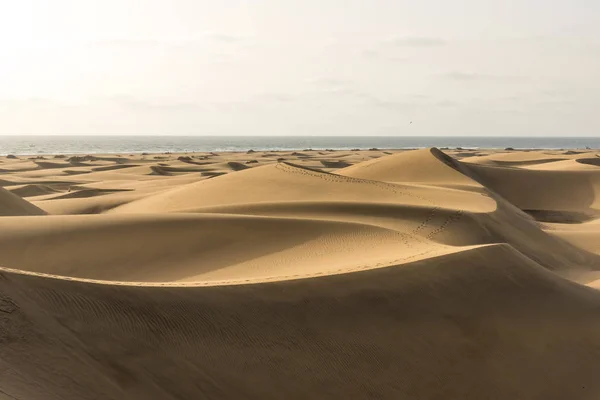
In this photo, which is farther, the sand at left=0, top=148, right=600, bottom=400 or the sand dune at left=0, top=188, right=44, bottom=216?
the sand dune at left=0, top=188, right=44, bottom=216

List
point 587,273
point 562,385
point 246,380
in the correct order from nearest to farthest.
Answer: point 246,380 < point 562,385 < point 587,273

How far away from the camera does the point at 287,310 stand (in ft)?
19.0

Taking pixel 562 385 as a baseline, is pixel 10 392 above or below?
above

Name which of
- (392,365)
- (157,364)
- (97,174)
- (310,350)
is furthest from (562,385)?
(97,174)

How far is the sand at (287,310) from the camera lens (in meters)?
4.38

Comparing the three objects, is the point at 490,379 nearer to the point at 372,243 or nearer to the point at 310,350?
the point at 310,350

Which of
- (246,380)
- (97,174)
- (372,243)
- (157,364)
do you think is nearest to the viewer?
(157,364)

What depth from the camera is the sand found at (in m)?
4.38

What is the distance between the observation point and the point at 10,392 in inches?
132

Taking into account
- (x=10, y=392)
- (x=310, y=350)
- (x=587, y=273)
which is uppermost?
(x=10, y=392)

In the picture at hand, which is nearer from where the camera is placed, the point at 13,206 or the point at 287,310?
the point at 287,310

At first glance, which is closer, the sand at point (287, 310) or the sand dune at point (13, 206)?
the sand at point (287, 310)

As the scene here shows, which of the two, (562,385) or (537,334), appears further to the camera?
(537,334)

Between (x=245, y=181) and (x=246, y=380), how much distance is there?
1367 cm
